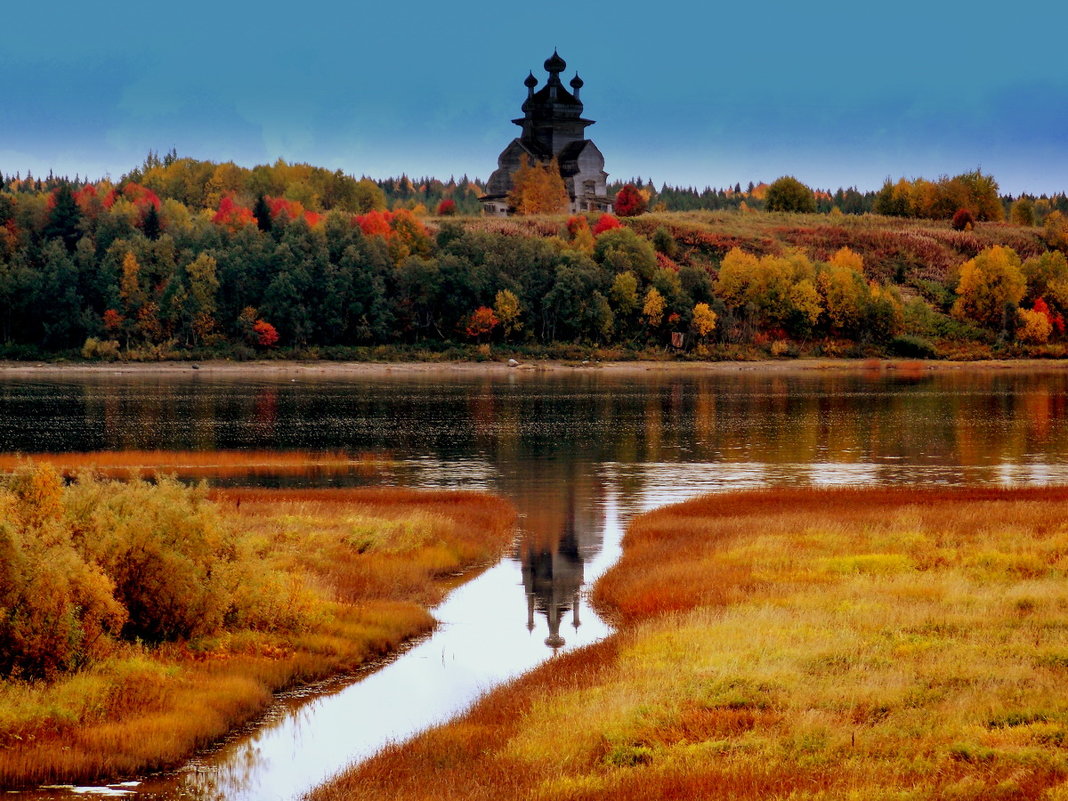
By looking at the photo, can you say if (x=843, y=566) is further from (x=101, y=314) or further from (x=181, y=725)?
(x=101, y=314)

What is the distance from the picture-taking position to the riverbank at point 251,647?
664 inches

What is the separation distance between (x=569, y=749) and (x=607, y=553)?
60.9 feet

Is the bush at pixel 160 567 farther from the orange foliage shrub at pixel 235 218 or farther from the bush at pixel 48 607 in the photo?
the orange foliage shrub at pixel 235 218

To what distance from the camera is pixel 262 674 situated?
2077 cm

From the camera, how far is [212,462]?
2313 inches

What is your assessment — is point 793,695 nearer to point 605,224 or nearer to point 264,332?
point 264,332

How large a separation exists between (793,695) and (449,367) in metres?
135

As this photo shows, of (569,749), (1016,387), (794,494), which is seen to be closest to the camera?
(569,749)

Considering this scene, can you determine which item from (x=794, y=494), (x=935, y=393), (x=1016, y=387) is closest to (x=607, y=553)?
(x=794, y=494)

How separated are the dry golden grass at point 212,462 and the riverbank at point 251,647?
1696cm

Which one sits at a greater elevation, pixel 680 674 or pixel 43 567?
pixel 43 567

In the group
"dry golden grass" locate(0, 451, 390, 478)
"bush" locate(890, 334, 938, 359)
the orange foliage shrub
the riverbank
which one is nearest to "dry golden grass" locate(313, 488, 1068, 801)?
the riverbank

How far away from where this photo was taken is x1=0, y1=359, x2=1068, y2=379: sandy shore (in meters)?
146

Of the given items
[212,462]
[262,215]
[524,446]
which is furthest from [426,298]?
[212,462]
